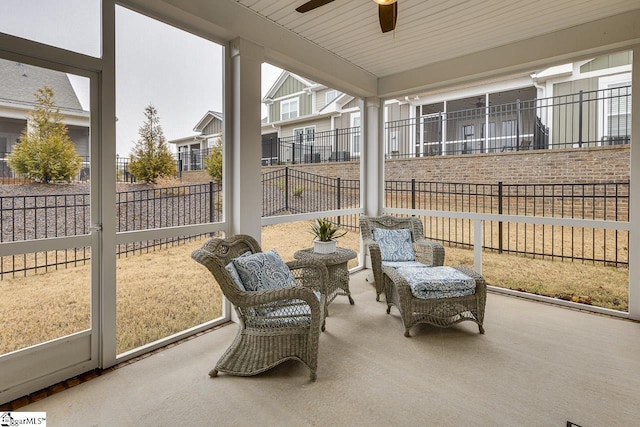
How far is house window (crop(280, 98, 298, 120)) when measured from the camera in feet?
13.2

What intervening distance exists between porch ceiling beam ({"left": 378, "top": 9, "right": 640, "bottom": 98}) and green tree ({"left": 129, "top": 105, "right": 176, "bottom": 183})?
11.4ft

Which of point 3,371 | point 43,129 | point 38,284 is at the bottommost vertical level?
point 3,371

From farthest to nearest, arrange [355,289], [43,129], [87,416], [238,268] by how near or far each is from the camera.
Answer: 1. [355,289]
2. [238,268]
3. [43,129]
4. [87,416]

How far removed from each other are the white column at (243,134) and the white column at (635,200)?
12.7 feet

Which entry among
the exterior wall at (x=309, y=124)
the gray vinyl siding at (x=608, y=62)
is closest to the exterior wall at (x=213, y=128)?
the exterior wall at (x=309, y=124)

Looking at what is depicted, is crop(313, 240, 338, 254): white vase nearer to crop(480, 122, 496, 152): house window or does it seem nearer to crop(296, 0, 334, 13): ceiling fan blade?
crop(296, 0, 334, 13): ceiling fan blade

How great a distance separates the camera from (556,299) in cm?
385

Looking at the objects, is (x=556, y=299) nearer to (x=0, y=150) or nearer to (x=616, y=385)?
(x=616, y=385)

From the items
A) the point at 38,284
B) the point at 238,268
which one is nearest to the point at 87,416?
the point at 38,284

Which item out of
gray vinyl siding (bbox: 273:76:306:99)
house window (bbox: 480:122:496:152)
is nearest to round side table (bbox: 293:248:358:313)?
gray vinyl siding (bbox: 273:76:306:99)

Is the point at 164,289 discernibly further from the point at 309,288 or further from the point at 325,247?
the point at 325,247

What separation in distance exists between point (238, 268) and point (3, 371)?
1543mm

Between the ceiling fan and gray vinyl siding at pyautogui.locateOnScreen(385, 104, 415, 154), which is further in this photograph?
gray vinyl siding at pyautogui.locateOnScreen(385, 104, 415, 154)

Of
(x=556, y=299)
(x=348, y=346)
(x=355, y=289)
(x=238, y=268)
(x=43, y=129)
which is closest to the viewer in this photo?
(x=43, y=129)
